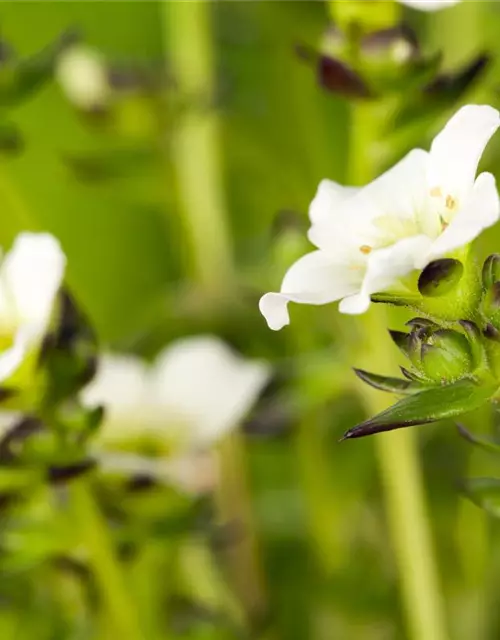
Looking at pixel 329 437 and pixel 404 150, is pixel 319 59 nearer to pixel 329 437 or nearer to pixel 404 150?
pixel 404 150

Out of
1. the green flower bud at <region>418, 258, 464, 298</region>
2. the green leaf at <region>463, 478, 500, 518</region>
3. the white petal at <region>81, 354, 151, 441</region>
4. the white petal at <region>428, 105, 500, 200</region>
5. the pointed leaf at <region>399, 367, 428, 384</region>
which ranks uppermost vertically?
the white petal at <region>81, 354, 151, 441</region>

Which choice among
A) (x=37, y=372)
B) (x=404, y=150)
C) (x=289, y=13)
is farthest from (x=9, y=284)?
(x=289, y=13)

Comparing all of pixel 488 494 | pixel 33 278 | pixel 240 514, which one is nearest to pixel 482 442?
pixel 488 494

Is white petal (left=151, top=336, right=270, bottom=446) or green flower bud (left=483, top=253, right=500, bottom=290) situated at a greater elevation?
white petal (left=151, top=336, right=270, bottom=446)

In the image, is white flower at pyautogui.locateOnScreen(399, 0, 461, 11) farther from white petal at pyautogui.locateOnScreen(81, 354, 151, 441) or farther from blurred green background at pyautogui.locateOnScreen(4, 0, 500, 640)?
white petal at pyautogui.locateOnScreen(81, 354, 151, 441)

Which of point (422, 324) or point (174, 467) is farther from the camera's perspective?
point (174, 467)

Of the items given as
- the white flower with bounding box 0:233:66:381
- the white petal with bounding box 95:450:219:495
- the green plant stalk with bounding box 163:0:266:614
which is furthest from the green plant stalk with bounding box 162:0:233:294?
the white flower with bounding box 0:233:66:381

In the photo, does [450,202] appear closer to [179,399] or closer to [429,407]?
[429,407]
